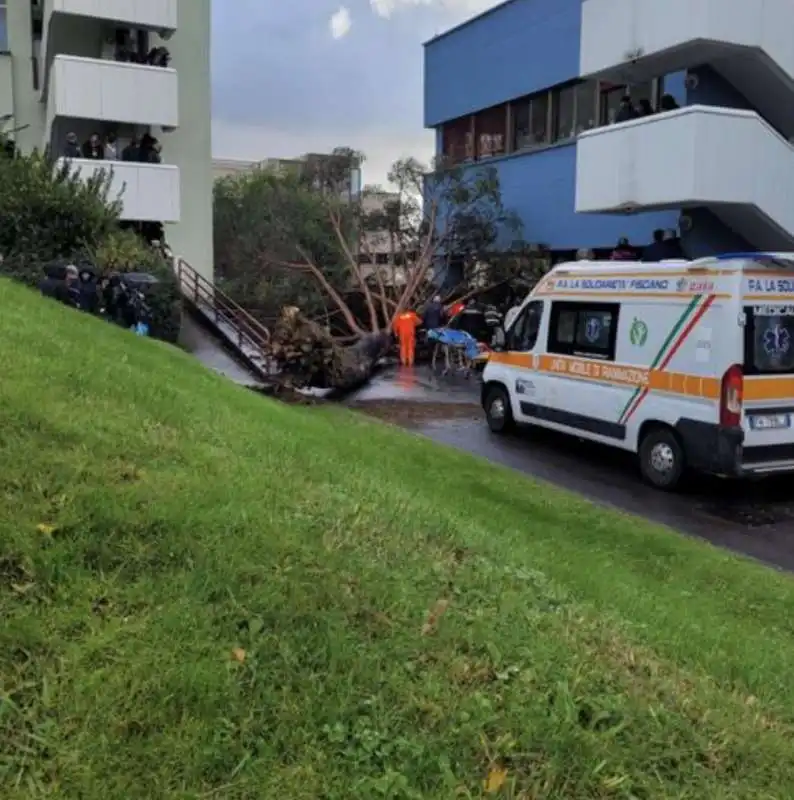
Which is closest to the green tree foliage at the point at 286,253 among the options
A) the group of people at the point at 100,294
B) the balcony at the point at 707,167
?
the group of people at the point at 100,294

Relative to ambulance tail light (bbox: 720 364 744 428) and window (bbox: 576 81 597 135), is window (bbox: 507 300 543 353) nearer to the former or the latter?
ambulance tail light (bbox: 720 364 744 428)

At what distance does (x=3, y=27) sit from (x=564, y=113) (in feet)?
53.2

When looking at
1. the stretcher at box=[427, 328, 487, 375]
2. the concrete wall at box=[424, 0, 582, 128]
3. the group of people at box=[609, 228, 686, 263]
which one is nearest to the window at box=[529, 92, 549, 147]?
the concrete wall at box=[424, 0, 582, 128]

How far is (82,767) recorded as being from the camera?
2.54 metres

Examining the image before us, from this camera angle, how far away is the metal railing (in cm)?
1830

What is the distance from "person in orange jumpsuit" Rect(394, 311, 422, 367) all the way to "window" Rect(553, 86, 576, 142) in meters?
5.63

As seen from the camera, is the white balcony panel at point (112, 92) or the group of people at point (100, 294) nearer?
the group of people at point (100, 294)

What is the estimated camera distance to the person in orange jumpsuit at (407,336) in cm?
2144

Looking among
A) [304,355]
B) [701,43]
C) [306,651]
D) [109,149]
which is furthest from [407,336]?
[306,651]

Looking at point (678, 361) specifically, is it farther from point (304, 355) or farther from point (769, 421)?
point (304, 355)

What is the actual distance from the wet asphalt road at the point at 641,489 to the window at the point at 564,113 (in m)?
9.66

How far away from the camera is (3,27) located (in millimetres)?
25109

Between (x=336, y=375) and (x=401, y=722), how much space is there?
13666 millimetres

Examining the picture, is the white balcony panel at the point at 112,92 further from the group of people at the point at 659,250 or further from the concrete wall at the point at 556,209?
the group of people at the point at 659,250
